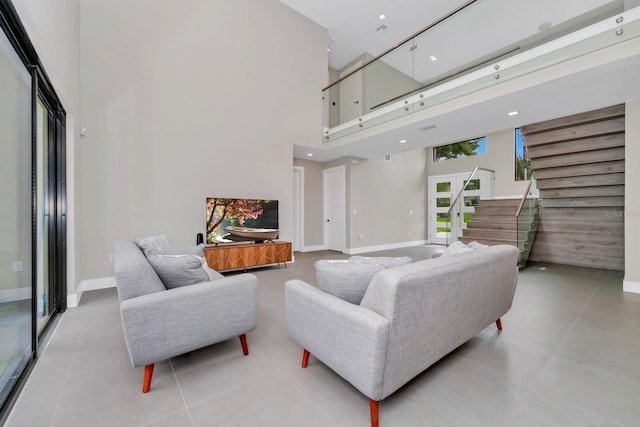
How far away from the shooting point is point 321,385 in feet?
5.57

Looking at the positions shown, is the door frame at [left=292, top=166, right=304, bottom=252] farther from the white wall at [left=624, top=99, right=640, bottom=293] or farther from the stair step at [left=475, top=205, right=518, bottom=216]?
the white wall at [left=624, top=99, right=640, bottom=293]

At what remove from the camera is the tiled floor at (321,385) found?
143cm

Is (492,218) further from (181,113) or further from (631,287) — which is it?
(181,113)

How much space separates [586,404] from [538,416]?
1.21 feet

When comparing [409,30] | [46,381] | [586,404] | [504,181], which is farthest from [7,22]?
[504,181]

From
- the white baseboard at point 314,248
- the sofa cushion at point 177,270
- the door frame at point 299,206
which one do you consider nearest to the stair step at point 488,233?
the white baseboard at point 314,248

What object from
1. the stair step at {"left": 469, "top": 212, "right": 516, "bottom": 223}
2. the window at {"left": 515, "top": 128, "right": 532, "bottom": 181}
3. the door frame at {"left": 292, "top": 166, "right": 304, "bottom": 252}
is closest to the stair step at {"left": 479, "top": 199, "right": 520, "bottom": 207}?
the stair step at {"left": 469, "top": 212, "right": 516, "bottom": 223}

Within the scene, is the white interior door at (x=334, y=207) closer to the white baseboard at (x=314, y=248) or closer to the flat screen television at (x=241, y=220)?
the white baseboard at (x=314, y=248)

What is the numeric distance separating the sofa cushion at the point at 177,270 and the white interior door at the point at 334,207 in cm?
541

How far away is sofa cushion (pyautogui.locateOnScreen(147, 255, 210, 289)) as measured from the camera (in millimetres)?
1869

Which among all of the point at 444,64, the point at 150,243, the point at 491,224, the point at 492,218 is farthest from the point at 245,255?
the point at 492,218

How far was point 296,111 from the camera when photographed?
5.83 metres

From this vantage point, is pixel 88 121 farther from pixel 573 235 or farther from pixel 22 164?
pixel 573 235

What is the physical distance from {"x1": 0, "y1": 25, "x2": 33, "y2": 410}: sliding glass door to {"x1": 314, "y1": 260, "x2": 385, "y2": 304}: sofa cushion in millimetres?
1935
